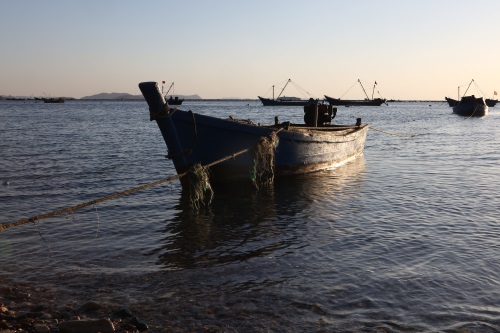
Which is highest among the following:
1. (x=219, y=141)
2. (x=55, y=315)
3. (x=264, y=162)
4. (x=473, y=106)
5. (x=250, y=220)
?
(x=473, y=106)

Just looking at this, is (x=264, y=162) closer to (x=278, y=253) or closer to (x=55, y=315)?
(x=278, y=253)

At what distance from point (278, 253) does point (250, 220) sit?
2763mm

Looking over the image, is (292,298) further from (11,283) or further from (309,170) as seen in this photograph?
(309,170)

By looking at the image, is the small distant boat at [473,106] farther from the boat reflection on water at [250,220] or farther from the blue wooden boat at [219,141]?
the blue wooden boat at [219,141]

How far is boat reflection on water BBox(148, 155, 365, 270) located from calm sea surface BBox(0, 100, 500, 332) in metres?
0.05

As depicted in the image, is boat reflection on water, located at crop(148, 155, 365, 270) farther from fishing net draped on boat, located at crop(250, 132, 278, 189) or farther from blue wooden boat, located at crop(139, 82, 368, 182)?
blue wooden boat, located at crop(139, 82, 368, 182)

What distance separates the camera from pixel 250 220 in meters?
11.4

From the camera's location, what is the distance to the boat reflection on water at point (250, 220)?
8734 mm

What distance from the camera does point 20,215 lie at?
464 inches

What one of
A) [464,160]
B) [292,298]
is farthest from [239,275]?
[464,160]

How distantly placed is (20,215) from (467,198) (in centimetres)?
1256

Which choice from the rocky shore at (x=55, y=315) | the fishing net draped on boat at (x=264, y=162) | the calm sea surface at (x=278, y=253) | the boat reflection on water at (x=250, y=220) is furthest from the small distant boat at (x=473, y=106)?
the rocky shore at (x=55, y=315)

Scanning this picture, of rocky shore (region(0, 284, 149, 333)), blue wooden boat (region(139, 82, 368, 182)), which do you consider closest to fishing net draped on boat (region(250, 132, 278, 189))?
blue wooden boat (region(139, 82, 368, 182))

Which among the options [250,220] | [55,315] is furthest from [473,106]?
[55,315]
